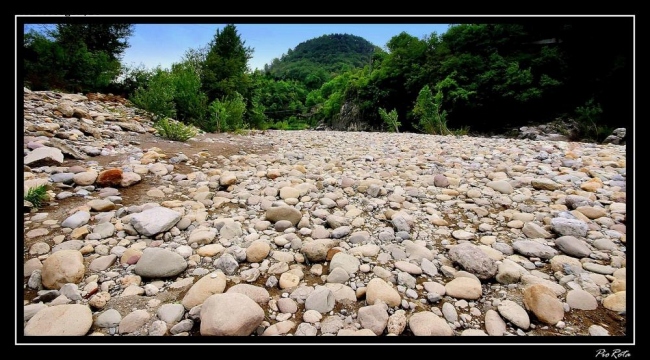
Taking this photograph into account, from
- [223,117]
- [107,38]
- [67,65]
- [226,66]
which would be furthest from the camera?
[107,38]

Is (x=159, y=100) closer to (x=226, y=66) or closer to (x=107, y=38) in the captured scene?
(x=226, y=66)

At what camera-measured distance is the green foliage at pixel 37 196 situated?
6.04 feet

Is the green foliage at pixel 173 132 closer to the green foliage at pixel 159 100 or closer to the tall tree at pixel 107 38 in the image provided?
the green foliage at pixel 159 100

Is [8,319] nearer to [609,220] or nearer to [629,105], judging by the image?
[629,105]

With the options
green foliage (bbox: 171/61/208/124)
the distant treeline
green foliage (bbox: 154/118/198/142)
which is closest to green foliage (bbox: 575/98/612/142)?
the distant treeline

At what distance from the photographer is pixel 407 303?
116 centimetres

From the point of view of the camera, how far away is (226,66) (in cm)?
1085

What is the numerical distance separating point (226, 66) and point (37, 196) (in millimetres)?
10413

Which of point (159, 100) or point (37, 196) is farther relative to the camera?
point (159, 100)

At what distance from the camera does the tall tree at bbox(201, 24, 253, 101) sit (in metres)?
10.4

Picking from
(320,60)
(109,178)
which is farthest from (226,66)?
(320,60)

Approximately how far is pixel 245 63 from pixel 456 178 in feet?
38.1

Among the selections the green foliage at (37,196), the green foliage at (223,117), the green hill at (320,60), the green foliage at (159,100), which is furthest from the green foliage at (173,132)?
the green hill at (320,60)

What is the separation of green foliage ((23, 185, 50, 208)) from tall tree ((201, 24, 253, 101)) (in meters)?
9.10
